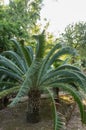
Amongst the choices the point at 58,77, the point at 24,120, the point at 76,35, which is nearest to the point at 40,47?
the point at 58,77

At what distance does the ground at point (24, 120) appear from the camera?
731 centimetres

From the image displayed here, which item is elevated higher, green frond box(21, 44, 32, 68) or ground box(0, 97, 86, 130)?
green frond box(21, 44, 32, 68)

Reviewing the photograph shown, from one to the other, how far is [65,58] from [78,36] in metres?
15.7

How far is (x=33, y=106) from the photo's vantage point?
742 centimetres

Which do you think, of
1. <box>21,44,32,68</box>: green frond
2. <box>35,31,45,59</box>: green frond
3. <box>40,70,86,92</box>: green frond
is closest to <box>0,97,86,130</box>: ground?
<box>40,70,86,92</box>: green frond

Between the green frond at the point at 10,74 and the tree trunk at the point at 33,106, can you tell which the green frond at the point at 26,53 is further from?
the tree trunk at the point at 33,106

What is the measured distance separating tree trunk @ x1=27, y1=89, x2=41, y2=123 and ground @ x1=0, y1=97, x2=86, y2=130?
6.6 inches

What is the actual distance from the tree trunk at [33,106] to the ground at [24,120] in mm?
169

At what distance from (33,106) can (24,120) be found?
696mm

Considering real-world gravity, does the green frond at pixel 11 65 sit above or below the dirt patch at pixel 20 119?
above

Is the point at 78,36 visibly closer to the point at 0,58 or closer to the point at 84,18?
the point at 84,18

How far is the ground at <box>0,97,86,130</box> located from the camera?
288 inches

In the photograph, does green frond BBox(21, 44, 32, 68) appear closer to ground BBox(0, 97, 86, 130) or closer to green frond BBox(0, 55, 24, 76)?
green frond BBox(0, 55, 24, 76)

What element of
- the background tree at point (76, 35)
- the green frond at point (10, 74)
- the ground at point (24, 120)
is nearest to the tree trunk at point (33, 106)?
the ground at point (24, 120)
